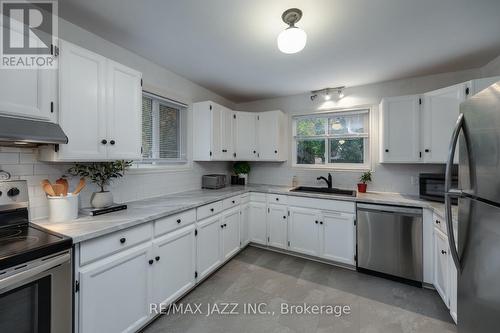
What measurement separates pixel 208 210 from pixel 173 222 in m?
0.52

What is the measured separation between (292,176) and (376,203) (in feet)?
4.76

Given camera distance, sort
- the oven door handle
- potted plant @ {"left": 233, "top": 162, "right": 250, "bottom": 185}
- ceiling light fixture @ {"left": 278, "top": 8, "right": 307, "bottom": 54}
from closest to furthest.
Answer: the oven door handle < ceiling light fixture @ {"left": 278, "top": 8, "right": 307, "bottom": 54} < potted plant @ {"left": 233, "top": 162, "right": 250, "bottom": 185}

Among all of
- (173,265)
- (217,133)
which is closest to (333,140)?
(217,133)

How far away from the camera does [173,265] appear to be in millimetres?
1914

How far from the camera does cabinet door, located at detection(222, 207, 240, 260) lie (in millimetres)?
2684

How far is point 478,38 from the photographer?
1907 millimetres

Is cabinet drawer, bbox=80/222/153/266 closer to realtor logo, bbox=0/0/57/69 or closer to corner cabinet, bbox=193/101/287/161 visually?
realtor logo, bbox=0/0/57/69

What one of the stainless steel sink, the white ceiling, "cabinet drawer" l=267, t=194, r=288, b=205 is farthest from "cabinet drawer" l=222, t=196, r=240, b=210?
the white ceiling

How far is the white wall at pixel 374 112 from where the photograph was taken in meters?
2.74

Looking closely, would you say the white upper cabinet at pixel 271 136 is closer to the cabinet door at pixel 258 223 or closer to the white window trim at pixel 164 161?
the cabinet door at pixel 258 223

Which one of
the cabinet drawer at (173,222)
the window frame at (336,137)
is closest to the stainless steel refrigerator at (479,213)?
the cabinet drawer at (173,222)

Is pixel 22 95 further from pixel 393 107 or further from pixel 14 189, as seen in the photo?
pixel 393 107

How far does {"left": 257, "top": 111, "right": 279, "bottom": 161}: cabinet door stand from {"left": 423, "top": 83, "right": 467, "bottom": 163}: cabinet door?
1944mm

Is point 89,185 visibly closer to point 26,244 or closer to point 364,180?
point 26,244
